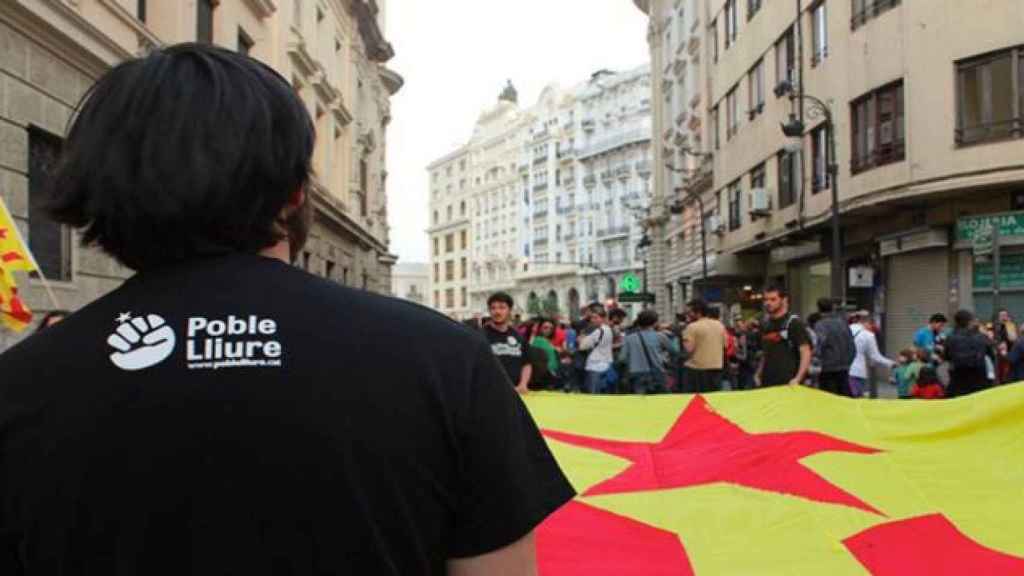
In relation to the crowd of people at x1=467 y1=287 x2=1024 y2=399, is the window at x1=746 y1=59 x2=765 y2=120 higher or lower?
higher

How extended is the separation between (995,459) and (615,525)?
248cm

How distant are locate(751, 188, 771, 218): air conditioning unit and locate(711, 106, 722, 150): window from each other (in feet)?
24.1

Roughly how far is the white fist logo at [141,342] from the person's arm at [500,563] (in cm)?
52

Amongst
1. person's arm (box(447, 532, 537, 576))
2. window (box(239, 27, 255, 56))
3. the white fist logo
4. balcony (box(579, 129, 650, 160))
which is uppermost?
balcony (box(579, 129, 650, 160))

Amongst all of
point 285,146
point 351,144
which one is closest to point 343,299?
point 285,146

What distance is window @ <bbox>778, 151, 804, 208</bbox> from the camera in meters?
26.9

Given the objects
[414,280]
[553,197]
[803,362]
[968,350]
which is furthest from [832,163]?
[414,280]

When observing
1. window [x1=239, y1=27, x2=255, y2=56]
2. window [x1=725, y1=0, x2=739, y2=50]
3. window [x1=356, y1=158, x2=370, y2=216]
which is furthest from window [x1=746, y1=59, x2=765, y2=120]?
window [x1=239, y1=27, x2=255, y2=56]

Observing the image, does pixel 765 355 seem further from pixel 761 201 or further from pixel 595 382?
pixel 761 201

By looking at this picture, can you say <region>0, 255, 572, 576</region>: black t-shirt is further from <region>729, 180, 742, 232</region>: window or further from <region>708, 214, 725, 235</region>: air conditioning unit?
<region>708, 214, 725, 235</region>: air conditioning unit

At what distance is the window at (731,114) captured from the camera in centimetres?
3359

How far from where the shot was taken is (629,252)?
87.2 metres

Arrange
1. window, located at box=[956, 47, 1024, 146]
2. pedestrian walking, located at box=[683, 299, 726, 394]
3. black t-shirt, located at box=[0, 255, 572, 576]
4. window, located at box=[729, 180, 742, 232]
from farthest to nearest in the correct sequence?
window, located at box=[729, 180, 742, 232] < window, located at box=[956, 47, 1024, 146] < pedestrian walking, located at box=[683, 299, 726, 394] < black t-shirt, located at box=[0, 255, 572, 576]

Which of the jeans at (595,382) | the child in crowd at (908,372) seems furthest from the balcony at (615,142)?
the child in crowd at (908,372)
